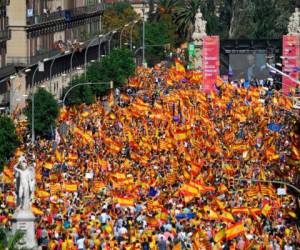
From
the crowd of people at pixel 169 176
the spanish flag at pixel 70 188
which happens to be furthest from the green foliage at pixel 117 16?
the spanish flag at pixel 70 188

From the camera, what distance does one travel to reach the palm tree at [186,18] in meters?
147

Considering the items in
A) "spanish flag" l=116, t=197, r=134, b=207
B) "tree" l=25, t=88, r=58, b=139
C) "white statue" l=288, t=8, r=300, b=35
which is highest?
"white statue" l=288, t=8, r=300, b=35

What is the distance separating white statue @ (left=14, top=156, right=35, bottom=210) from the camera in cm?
4809

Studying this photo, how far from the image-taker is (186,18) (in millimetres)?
148875

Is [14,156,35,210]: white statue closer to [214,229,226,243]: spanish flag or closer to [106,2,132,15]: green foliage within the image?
[214,229,226,243]: spanish flag

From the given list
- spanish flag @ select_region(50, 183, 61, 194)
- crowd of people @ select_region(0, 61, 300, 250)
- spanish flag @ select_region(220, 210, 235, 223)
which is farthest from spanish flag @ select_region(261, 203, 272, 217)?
spanish flag @ select_region(50, 183, 61, 194)

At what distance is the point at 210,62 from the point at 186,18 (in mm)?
42838

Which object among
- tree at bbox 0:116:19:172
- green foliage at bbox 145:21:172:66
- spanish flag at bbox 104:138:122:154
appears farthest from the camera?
green foliage at bbox 145:21:172:66

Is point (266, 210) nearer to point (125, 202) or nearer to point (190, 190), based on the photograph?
point (190, 190)

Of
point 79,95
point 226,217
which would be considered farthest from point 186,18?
point 226,217

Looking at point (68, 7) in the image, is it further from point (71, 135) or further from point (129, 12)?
point (71, 135)

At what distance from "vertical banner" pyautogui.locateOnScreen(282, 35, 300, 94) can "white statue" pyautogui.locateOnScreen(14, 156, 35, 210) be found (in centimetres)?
4961

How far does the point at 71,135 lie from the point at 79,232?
96.6 ft

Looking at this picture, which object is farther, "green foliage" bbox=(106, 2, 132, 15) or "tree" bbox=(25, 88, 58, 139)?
"green foliage" bbox=(106, 2, 132, 15)
